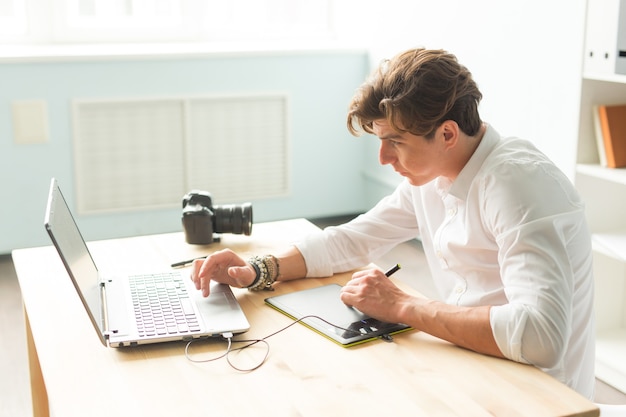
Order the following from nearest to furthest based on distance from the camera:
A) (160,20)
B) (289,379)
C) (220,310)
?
(289,379) → (220,310) → (160,20)

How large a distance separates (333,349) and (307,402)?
20 centimetres

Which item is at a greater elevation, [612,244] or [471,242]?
[471,242]

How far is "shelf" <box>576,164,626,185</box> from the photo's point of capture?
2.65 metres

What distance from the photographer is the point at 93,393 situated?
135 cm

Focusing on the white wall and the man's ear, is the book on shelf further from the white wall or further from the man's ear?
the man's ear

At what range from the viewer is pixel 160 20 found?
4.43 m

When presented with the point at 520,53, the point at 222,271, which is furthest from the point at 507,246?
the point at 520,53

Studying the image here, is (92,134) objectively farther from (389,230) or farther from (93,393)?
(93,393)

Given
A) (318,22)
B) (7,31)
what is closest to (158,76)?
(7,31)

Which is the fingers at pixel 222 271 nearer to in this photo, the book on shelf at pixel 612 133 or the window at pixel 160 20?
the book on shelf at pixel 612 133

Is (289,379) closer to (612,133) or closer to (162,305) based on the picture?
(162,305)

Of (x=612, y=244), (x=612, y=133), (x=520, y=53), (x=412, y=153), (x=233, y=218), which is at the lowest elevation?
(x=612, y=244)

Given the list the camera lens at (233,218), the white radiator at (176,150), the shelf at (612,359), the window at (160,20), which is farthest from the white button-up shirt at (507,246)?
the window at (160,20)

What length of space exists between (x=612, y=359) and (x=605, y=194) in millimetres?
562
